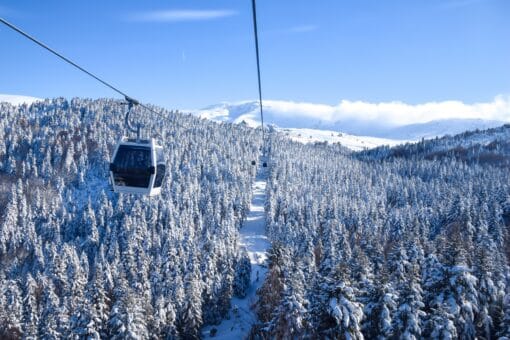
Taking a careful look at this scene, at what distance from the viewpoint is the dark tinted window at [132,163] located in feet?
52.2

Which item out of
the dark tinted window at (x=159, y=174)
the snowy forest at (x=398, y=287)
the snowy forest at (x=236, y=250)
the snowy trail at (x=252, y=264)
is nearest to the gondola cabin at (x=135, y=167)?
the dark tinted window at (x=159, y=174)

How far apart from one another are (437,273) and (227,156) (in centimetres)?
16425

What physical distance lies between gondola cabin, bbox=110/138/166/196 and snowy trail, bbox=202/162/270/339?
42.5 m

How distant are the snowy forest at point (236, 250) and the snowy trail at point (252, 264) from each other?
9.14 ft

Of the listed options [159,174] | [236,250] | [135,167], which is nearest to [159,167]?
[159,174]

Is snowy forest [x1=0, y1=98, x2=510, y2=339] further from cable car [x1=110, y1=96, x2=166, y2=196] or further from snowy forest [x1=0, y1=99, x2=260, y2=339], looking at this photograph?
cable car [x1=110, y1=96, x2=166, y2=196]

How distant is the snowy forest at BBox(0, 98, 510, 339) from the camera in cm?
2608

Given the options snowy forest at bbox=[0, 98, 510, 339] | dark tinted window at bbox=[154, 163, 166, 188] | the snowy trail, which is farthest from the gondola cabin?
the snowy trail

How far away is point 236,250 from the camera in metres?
77.9

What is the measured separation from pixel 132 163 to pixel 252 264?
8105 cm

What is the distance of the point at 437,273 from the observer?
93.6ft

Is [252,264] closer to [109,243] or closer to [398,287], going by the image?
[109,243]

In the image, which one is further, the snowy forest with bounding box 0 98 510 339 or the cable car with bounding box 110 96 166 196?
the snowy forest with bounding box 0 98 510 339

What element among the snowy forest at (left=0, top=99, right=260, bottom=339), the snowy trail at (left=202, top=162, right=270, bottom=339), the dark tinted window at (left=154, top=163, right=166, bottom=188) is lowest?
the snowy trail at (left=202, top=162, right=270, bottom=339)
